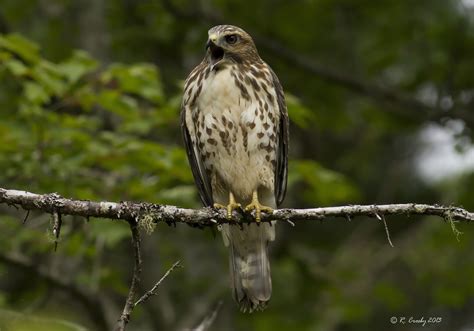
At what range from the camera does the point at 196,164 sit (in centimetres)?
506

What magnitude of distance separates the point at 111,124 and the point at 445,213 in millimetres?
4633

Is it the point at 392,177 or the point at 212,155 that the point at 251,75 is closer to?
→ the point at 212,155

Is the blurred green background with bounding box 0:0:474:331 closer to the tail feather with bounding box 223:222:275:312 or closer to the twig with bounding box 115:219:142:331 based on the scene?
the tail feather with bounding box 223:222:275:312

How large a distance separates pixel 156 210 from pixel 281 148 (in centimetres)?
194

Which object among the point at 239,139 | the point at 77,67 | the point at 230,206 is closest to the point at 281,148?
the point at 239,139

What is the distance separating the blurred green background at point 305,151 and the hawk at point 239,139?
1.62 ft

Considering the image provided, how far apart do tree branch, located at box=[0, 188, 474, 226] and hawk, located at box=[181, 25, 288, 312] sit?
123 centimetres

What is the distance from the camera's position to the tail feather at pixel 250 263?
490cm

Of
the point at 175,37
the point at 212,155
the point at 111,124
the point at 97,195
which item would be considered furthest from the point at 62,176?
the point at 175,37

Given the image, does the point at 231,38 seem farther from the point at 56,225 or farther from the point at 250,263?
the point at 56,225

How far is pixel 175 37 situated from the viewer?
8.16m

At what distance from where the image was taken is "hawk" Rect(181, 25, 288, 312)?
190 inches

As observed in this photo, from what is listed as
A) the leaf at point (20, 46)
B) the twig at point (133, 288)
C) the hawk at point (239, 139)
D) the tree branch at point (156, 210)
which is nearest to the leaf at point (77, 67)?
the leaf at point (20, 46)

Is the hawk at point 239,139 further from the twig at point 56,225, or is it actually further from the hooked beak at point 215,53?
the twig at point 56,225
